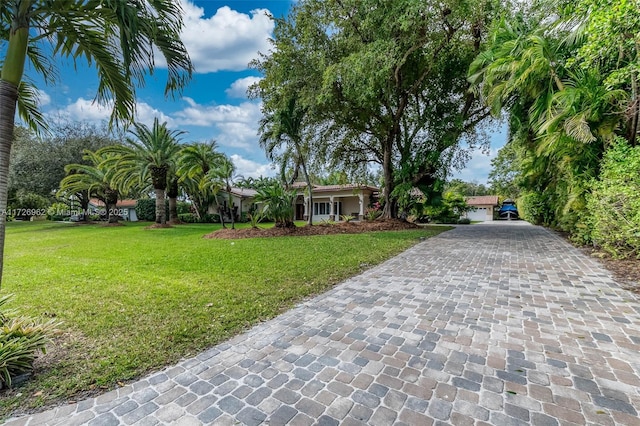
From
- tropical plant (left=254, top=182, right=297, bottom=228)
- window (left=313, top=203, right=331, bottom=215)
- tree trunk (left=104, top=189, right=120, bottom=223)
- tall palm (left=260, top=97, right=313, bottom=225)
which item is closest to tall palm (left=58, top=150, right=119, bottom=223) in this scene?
tree trunk (left=104, top=189, right=120, bottom=223)

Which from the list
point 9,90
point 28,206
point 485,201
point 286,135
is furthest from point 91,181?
point 485,201

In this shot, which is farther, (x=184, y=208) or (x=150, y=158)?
(x=184, y=208)

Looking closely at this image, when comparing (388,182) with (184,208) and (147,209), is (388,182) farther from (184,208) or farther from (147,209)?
(147,209)

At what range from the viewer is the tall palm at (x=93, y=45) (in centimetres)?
262

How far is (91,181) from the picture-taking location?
21.3 metres

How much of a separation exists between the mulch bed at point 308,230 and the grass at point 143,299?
14.4 ft

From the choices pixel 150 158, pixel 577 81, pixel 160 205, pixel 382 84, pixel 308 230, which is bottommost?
pixel 308 230

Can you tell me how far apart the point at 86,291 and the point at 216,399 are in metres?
4.18

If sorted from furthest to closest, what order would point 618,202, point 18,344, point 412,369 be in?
point 618,202
point 412,369
point 18,344

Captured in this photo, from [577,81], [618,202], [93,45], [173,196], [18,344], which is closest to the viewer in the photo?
[18,344]

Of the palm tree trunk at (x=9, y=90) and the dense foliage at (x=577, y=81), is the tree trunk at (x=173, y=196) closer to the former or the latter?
the palm tree trunk at (x=9, y=90)

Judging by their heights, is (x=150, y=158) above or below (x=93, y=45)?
above

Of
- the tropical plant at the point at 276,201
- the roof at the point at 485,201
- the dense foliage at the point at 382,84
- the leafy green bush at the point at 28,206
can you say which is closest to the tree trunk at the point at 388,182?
the dense foliage at the point at 382,84

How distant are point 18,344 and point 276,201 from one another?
1107 cm
